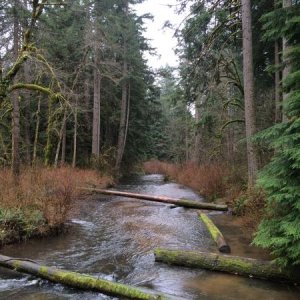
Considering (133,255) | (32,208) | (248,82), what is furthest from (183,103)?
(133,255)

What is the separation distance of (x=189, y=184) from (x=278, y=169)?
47.9ft

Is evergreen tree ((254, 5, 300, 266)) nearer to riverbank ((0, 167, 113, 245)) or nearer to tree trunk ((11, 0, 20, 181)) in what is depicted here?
riverbank ((0, 167, 113, 245))

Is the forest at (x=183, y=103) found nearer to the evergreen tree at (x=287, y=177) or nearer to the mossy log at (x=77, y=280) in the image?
the evergreen tree at (x=287, y=177)

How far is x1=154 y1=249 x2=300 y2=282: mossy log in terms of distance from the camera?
Answer: 583 cm

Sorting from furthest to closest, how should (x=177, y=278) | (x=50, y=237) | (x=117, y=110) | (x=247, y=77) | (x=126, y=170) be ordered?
(x=126, y=170) < (x=117, y=110) < (x=247, y=77) < (x=50, y=237) < (x=177, y=278)

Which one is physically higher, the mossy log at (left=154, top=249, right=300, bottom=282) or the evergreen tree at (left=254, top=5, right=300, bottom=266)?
the evergreen tree at (left=254, top=5, right=300, bottom=266)

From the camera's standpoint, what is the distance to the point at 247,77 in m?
11.3

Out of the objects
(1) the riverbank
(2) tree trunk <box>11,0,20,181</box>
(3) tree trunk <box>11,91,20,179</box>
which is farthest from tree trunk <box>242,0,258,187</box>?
(3) tree trunk <box>11,91,20,179</box>

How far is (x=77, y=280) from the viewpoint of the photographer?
5.61 metres

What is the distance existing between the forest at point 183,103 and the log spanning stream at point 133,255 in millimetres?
541

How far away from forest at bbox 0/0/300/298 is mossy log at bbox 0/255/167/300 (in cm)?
169

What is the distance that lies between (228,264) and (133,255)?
2208 millimetres

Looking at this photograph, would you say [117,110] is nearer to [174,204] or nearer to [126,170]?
[126,170]

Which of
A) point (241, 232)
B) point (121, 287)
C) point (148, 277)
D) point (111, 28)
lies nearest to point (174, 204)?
point (241, 232)
